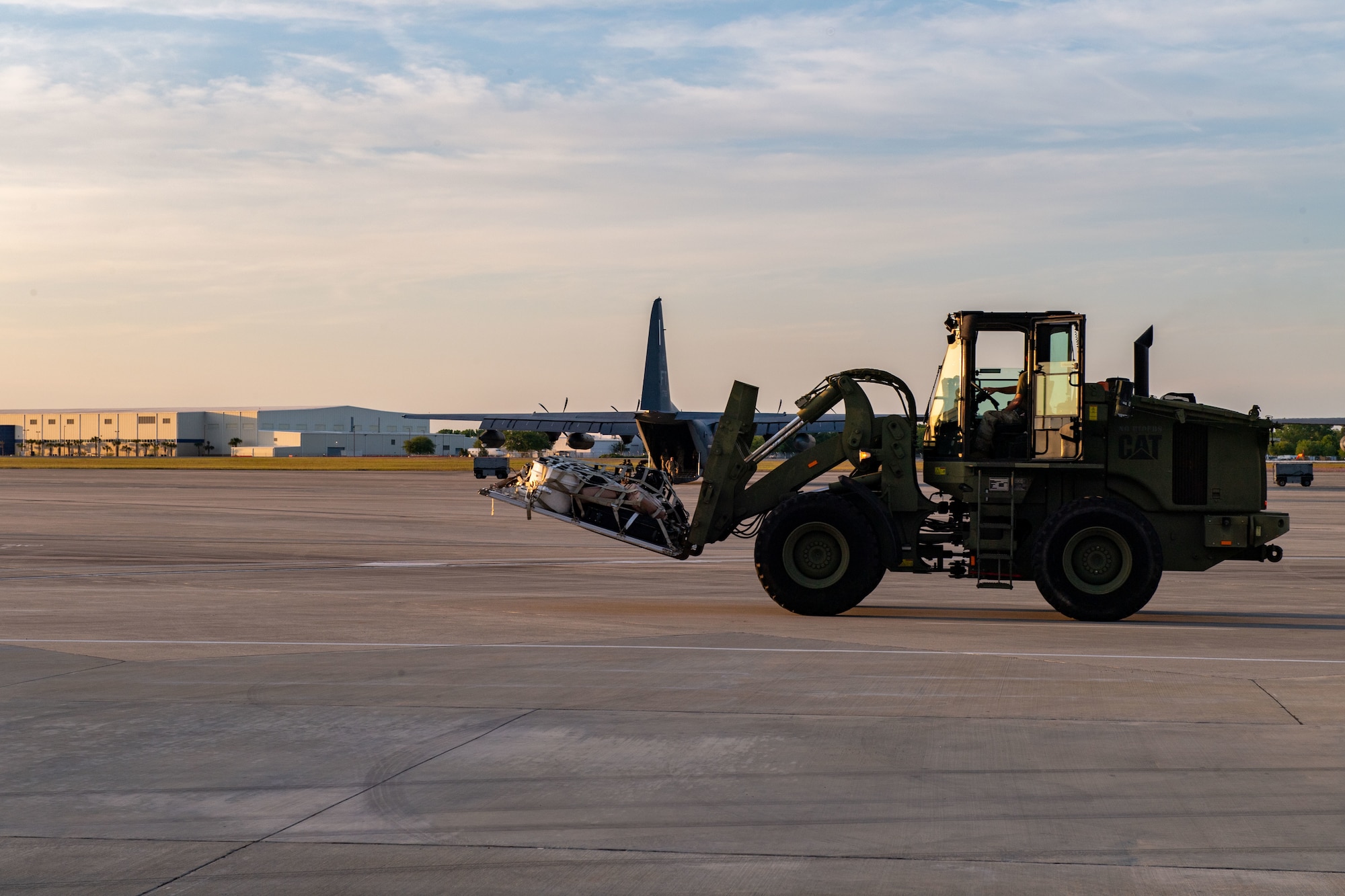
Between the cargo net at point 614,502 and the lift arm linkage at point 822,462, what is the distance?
0.46m

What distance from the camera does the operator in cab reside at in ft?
47.5

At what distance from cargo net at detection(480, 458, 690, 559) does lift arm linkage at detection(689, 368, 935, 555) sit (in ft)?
1.52

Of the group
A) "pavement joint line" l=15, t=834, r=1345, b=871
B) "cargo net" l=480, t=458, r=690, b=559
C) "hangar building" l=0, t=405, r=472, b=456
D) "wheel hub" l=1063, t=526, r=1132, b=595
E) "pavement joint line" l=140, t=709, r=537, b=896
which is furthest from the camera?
"hangar building" l=0, t=405, r=472, b=456

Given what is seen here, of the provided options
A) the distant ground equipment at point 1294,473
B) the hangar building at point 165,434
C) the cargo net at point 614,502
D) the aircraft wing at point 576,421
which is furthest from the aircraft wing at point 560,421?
the hangar building at point 165,434

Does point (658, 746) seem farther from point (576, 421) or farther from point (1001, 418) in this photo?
point (576, 421)

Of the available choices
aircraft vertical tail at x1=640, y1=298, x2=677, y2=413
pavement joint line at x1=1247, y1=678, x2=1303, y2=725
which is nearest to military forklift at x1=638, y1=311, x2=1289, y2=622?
pavement joint line at x1=1247, y1=678, x2=1303, y2=725

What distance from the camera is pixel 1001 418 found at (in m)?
14.6

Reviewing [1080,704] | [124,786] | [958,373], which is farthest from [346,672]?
[958,373]

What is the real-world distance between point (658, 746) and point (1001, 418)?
8400 mm

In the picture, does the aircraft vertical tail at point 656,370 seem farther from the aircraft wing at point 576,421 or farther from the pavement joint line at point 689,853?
the pavement joint line at point 689,853

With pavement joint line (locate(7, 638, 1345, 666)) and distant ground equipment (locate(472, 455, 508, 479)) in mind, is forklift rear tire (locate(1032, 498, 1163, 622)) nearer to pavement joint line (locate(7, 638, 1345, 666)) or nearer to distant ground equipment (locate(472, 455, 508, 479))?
pavement joint line (locate(7, 638, 1345, 666))

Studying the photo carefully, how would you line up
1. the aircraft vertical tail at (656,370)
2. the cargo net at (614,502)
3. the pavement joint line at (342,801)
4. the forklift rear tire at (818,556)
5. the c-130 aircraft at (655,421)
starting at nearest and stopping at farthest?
the pavement joint line at (342,801) < the forklift rear tire at (818,556) < the cargo net at (614,502) < the c-130 aircraft at (655,421) < the aircraft vertical tail at (656,370)

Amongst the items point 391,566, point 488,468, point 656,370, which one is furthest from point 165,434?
point 391,566

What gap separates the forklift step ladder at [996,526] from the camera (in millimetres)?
14367
